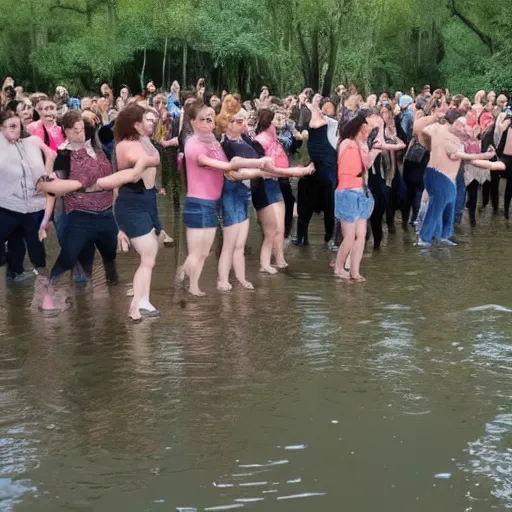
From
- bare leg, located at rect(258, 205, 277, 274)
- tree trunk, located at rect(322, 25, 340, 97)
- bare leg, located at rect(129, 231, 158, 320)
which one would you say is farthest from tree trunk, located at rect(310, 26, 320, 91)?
bare leg, located at rect(129, 231, 158, 320)

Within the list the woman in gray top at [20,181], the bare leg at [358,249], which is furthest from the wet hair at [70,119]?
the bare leg at [358,249]

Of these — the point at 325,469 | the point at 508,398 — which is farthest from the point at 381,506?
the point at 508,398

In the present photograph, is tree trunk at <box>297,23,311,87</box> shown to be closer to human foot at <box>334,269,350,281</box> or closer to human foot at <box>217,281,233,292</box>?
human foot at <box>334,269,350,281</box>

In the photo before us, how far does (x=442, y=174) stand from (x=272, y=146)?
2.34m

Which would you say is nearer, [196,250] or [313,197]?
[196,250]

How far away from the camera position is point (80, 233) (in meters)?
8.73

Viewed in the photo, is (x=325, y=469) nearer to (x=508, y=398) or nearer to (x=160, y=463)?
(x=160, y=463)

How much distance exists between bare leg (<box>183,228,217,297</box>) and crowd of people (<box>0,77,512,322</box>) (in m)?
0.01

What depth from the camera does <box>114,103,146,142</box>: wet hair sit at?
827 cm

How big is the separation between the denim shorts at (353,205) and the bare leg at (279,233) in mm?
698

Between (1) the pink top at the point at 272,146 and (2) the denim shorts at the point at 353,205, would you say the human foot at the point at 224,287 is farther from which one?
(1) the pink top at the point at 272,146

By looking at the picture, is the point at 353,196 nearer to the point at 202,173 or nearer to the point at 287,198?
the point at 202,173

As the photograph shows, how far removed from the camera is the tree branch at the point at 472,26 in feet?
131

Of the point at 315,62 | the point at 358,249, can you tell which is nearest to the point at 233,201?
the point at 358,249
